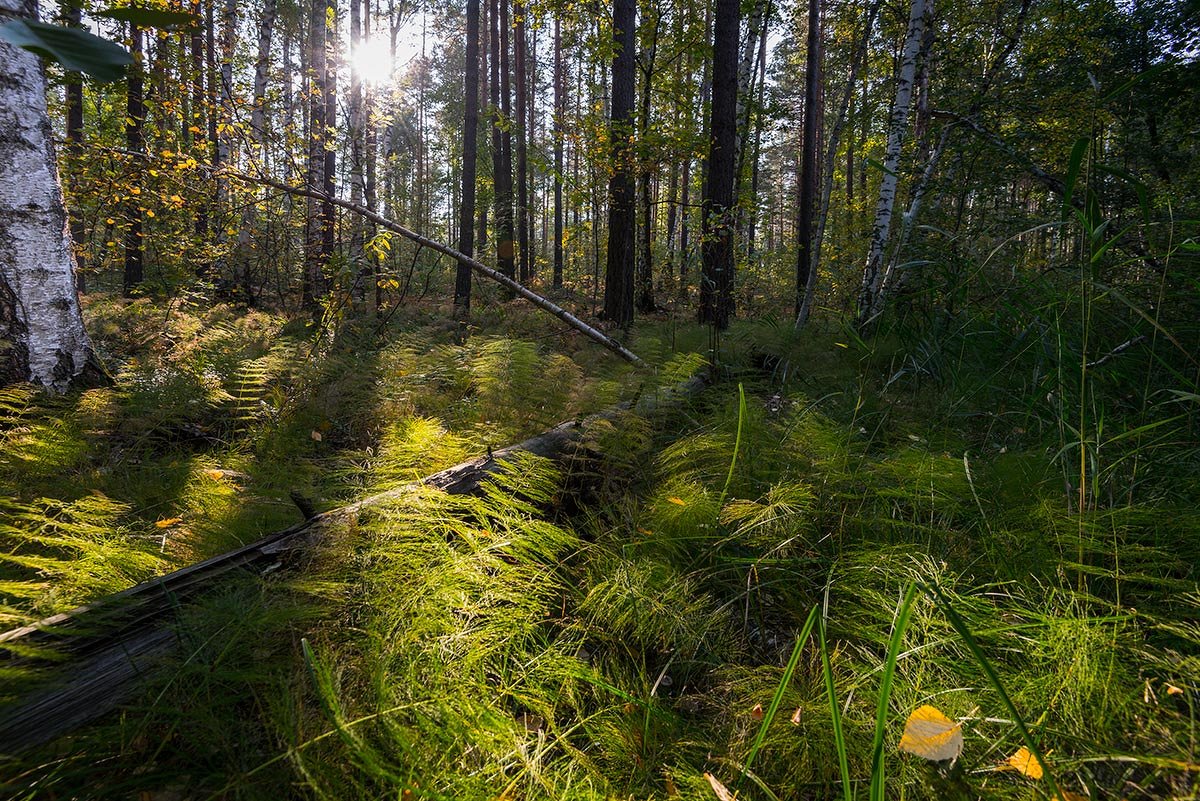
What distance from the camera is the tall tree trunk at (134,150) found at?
13.9 ft

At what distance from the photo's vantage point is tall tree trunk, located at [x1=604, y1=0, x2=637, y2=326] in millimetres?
7367

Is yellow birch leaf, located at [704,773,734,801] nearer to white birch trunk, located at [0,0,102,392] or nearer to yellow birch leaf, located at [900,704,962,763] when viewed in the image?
yellow birch leaf, located at [900,704,962,763]

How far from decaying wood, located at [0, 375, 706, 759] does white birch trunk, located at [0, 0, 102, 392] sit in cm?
284

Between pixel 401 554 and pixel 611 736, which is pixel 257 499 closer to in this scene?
pixel 401 554

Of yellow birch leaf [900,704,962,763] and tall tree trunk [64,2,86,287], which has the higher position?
tall tree trunk [64,2,86,287]

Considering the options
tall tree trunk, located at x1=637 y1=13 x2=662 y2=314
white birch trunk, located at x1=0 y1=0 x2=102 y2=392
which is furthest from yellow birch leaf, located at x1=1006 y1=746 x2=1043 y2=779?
tall tree trunk, located at x1=637 y1=13 x2=662 y2=314

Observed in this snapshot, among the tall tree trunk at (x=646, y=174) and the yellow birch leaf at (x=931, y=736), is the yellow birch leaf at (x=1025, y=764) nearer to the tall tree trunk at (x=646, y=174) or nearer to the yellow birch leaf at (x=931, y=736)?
the yellow birch leaf at (x=931, y=736)

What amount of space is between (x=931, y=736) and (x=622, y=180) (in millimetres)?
7247

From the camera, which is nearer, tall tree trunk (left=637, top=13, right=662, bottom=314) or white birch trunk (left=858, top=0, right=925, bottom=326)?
white birch trunk (left=858, top=0, right=925, bottom=326)

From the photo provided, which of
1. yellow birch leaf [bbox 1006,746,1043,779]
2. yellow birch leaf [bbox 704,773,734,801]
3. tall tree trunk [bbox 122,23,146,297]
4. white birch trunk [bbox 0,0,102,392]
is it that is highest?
tall tree trunk [bbox 122,23,146,297]

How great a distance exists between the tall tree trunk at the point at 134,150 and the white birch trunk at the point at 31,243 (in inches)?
19.8

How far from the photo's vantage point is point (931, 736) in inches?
48.1

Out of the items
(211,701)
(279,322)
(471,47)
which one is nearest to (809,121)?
(471,47)

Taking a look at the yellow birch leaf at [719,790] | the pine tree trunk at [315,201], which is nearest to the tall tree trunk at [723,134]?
the pine tree trunk at [315,201]
